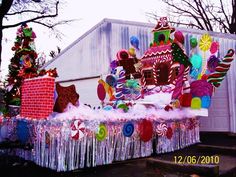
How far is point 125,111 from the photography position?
759 centimetres

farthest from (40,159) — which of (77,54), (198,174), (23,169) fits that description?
(77,54)

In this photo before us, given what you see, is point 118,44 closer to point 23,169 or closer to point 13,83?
point 13,83

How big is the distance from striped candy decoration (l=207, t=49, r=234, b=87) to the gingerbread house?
105cm

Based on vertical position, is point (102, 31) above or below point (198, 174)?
above

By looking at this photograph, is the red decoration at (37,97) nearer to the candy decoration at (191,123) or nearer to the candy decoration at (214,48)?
the candy decoration at (191,123)

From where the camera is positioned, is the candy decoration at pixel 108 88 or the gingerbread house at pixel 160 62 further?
the candy decoration at pixel 108 88

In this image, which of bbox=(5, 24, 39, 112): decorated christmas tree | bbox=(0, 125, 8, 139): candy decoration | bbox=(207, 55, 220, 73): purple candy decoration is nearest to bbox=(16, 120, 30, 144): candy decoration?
bbox=(0, 125, 8, 139): candy decoration

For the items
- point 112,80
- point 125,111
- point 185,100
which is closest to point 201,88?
point 185,100

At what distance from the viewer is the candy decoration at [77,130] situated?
244 inches

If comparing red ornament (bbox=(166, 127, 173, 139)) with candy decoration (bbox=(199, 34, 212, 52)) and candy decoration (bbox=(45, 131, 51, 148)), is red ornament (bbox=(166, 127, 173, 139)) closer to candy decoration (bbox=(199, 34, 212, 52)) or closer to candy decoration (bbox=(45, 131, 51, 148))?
candy decoration (bbox=(199, 34, 212, 52))

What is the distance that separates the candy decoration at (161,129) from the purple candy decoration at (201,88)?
149cm

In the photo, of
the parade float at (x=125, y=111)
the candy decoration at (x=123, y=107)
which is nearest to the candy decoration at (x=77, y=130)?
the parade float at (x=125, y=111)

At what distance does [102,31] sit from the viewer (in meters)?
13.7

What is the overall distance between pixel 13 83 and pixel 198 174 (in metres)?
5.07
